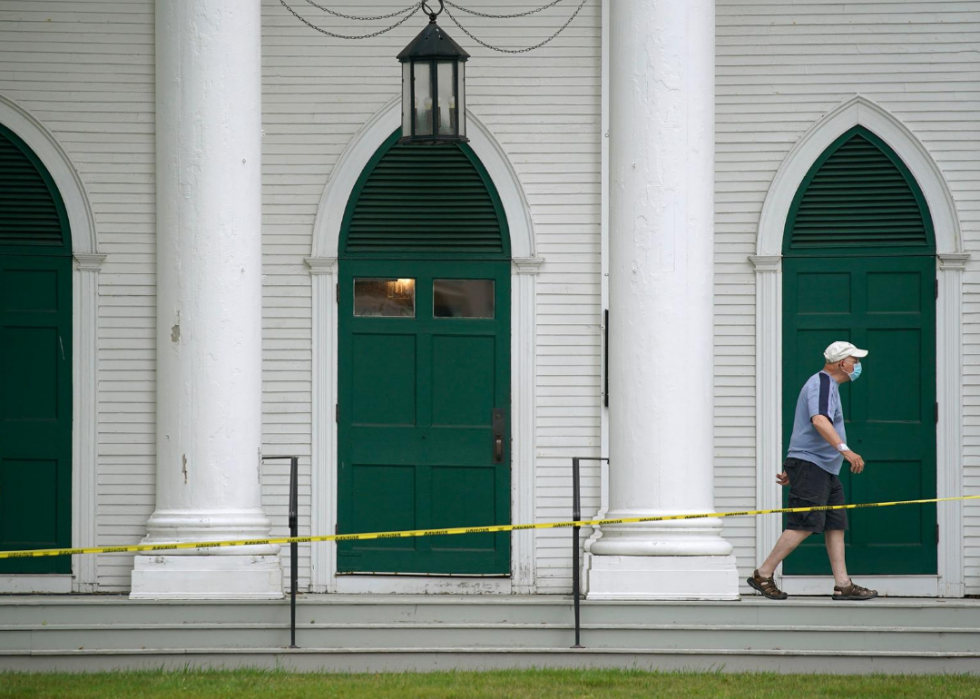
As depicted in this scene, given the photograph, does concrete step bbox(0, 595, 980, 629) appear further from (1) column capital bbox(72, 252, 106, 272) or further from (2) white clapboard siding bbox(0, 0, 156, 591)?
(1) column capital bbox(72, 252, 106, 272)

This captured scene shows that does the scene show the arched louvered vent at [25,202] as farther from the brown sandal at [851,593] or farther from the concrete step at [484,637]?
the brown sandal at [851,593]

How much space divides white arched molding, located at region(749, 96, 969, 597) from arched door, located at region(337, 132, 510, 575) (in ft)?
6.24

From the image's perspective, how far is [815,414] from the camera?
9.41m

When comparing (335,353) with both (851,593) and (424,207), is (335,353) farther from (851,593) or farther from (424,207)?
(851,593)

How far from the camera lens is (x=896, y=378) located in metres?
10.9

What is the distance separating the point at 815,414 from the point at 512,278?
8.62 ft

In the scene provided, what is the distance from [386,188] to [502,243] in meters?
0.96

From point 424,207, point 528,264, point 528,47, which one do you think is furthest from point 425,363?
point 528,47

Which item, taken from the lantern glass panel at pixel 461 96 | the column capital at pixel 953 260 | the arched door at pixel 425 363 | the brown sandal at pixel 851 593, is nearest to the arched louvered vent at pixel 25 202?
the arched door at pixel 425 363

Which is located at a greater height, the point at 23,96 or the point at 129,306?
the point at 23,96

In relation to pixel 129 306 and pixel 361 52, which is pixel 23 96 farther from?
pixel 361 52

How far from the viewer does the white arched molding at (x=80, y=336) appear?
10734mm

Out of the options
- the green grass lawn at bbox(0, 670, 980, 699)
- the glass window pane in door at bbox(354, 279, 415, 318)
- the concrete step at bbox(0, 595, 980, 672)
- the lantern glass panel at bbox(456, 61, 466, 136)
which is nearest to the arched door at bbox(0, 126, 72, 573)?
the concrete step at bbox(0, 595, 980, 672)

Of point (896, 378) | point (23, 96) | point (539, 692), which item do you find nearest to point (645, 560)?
point (539, 692)
